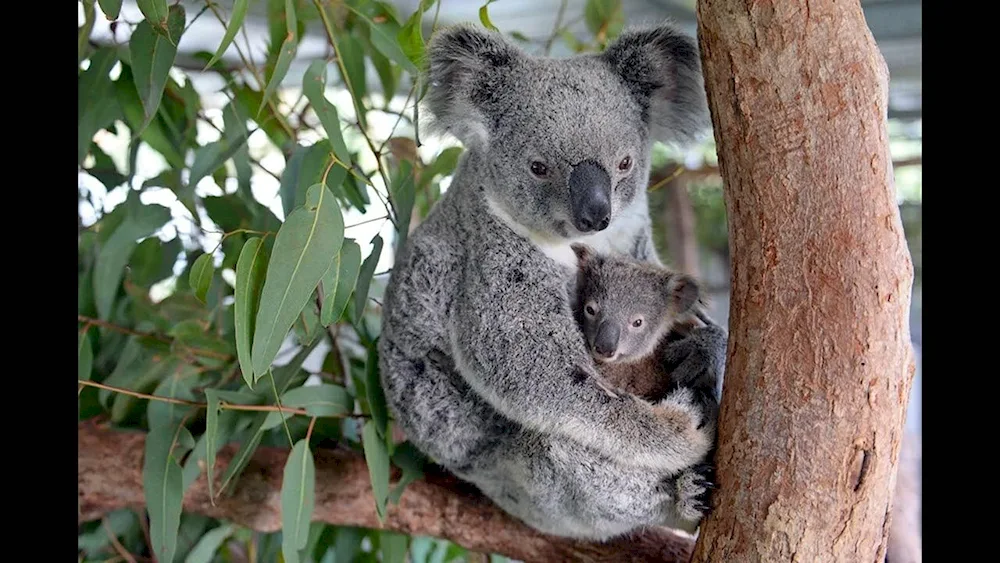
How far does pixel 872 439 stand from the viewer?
141cm

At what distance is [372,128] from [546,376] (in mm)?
1812

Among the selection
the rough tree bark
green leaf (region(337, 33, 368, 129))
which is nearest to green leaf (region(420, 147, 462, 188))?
green leaf (region(337, 33, 368, 129))

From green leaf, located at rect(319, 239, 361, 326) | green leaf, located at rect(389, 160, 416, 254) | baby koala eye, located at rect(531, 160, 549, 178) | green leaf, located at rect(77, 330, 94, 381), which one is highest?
baby koala eye, located at rect(531, 160, 549, 178)

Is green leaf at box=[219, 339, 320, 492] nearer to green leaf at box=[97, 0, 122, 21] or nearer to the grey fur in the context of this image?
the grey fur

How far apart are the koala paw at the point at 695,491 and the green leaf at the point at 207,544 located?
1288 millimetres

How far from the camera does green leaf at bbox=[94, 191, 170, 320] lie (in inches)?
96.0

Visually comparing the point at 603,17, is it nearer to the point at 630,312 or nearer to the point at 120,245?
the point at 630,312

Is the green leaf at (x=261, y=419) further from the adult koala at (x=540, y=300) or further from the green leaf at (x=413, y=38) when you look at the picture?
the green leaf at (x=413, y=38)

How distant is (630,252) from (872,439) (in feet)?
2.90

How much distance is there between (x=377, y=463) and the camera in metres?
2.04

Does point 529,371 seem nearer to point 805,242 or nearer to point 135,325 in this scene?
point 805,242

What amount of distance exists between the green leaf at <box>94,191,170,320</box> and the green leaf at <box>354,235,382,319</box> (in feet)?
2.57

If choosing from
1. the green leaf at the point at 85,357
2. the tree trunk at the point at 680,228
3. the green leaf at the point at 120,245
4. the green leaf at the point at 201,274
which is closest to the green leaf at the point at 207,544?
the green leaf at the point at 85,357

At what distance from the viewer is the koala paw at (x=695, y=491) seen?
1.59m
